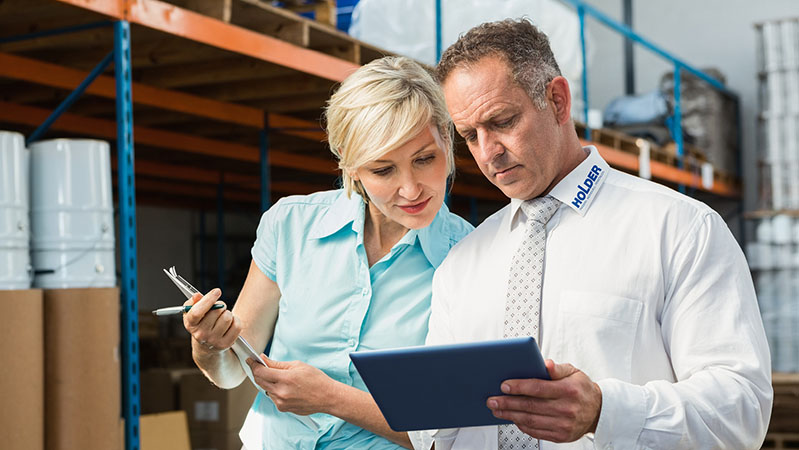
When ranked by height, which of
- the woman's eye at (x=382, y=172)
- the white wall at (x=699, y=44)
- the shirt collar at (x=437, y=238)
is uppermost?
the white wall at (x=699, y=44)

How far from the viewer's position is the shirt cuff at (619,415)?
158 cm

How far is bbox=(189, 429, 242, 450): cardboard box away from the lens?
229 inches

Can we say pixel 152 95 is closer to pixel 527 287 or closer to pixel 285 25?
pixel 285 25

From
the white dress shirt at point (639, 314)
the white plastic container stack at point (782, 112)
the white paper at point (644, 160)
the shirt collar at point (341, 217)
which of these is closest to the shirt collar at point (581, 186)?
the white dress shirt at point (639, 314)

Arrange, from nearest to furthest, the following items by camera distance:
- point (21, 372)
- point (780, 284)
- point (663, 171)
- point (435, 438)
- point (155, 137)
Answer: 1. point (435, 438)
2. point (21, 372)
3. point (155, 137)
4. point (663, 171)
5. point (780, 284)

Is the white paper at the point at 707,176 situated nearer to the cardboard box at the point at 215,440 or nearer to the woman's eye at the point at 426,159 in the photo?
the cardboard box at the point at 215,440

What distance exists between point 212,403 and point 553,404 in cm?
470

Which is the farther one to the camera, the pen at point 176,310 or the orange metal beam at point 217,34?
the orange metal beam at point 217,34

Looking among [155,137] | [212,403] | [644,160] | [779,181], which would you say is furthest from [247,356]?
[779,181]

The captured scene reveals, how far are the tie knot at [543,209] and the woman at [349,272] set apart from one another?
28cm

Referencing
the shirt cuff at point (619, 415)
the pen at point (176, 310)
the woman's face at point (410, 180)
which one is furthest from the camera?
the woman's face at point (410, 180)

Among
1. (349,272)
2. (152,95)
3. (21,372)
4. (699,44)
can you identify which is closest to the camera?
(349,272)

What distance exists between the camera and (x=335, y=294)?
2.22m

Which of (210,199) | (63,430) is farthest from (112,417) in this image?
(210,199)
